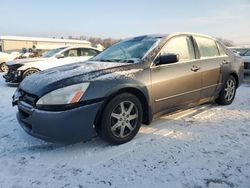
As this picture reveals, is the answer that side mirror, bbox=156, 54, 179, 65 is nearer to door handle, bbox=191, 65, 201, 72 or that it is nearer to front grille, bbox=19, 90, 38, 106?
door handle, bbox=191, 65, 201, 72

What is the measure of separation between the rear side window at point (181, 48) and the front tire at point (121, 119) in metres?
1.11

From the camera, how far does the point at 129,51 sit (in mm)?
4879

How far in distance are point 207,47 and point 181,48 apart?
34.5 inches

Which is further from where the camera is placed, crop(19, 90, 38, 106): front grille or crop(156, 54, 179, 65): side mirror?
crop(156, 54, 179, 65): side mirror

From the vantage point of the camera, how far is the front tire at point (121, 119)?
378 cm

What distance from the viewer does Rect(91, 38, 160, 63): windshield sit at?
15.0ft

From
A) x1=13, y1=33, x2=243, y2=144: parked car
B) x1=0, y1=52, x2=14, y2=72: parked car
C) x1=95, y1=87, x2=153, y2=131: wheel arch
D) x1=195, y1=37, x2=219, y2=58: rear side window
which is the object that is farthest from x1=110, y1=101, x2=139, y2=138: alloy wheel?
x1=0, y1=52, x2=14, y2=72: parked car

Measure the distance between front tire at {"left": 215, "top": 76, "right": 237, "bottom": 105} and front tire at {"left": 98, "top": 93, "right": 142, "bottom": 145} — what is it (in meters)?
2.58

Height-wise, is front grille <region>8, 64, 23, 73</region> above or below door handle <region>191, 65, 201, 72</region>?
below

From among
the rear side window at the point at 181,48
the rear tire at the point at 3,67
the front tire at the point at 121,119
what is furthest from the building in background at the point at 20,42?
the front tire at the point at 121,119

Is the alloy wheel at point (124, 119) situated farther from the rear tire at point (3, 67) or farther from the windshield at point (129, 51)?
the rear tire at point (3, 67)

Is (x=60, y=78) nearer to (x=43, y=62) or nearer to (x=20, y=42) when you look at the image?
(x=43, y=62)

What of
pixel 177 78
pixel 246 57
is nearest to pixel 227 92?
pixel 177 78

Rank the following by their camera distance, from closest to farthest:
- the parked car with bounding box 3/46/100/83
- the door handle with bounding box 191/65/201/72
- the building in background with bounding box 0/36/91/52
→ the door handle with bounding box 191/65/201/72 → the parked car with bounding box 3/46/100/83 → the building in background with bounding box 0/36/91/52
